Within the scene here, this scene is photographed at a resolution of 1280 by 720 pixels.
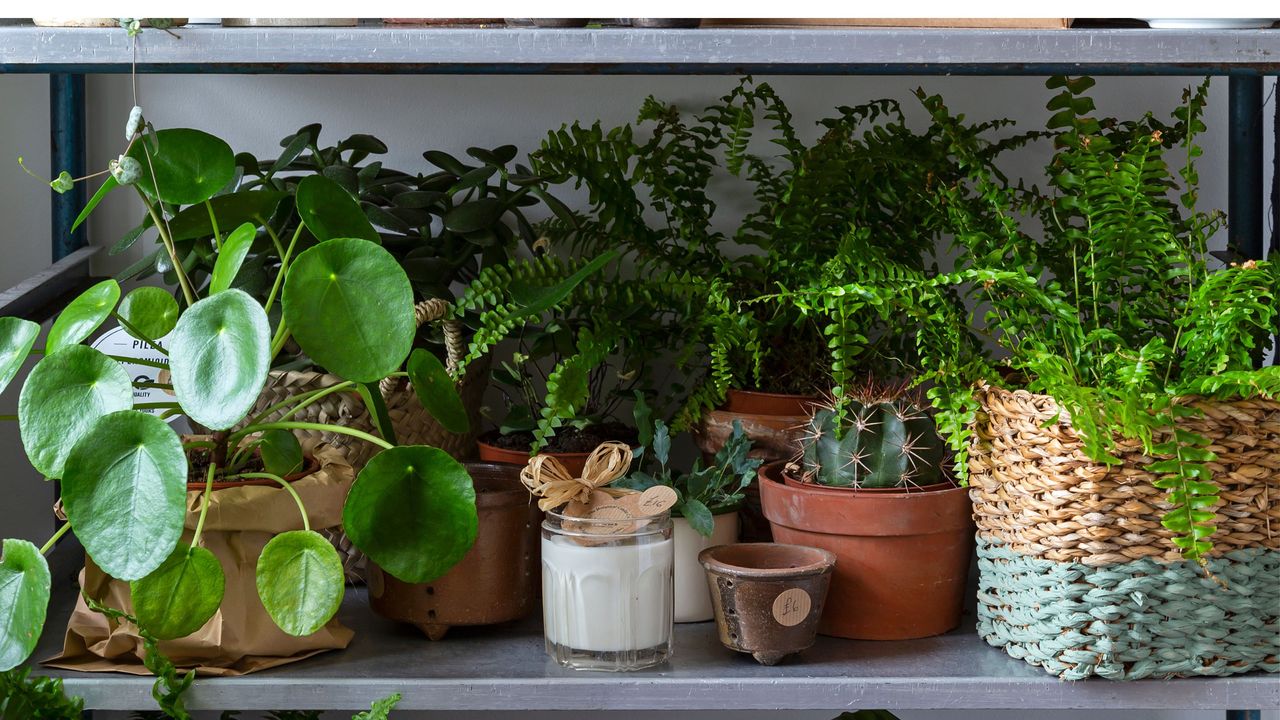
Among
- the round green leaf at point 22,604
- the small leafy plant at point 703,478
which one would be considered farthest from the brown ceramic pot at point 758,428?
the round green leaf at point 22,604

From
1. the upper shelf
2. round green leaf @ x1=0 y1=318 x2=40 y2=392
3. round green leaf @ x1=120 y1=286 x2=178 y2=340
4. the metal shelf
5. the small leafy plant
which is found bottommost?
the metal shelf

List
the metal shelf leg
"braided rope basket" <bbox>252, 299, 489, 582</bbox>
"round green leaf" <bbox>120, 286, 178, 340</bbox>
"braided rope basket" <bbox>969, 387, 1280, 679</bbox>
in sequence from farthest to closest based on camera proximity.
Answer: the metal shelf leg, "braided rope basket" <bbox>252, 299, 489, 582</bbox>, "round green leaf" <bbox>120, 286, 178, 340</bbox>, "braided rope basket" <bbox>969, 387, 1280, 679</bbox>

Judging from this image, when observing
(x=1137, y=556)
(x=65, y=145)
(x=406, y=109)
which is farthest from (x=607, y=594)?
(x=65, y=145)

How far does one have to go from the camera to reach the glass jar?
100cm

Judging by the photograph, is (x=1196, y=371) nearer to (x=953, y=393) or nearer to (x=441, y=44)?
(x=953, y=393)

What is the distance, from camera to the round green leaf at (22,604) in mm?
899

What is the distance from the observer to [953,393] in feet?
3.20

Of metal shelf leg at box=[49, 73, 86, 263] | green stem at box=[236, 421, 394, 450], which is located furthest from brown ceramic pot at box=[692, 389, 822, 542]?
metal shelf leg at box=[49, 73, 86, 263]

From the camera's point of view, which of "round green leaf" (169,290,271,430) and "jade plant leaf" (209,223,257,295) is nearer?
"round green leaf" (169,290,271,430)

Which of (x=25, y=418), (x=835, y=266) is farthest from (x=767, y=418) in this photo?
(x=25, y=418)

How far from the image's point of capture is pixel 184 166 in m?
0.97

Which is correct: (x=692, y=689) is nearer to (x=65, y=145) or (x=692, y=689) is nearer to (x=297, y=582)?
(x=297, y=582)

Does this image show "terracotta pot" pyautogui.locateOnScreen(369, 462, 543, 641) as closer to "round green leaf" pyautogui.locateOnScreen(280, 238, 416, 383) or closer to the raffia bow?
the raffia bow

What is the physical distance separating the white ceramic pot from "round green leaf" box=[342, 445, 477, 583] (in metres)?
0.27
